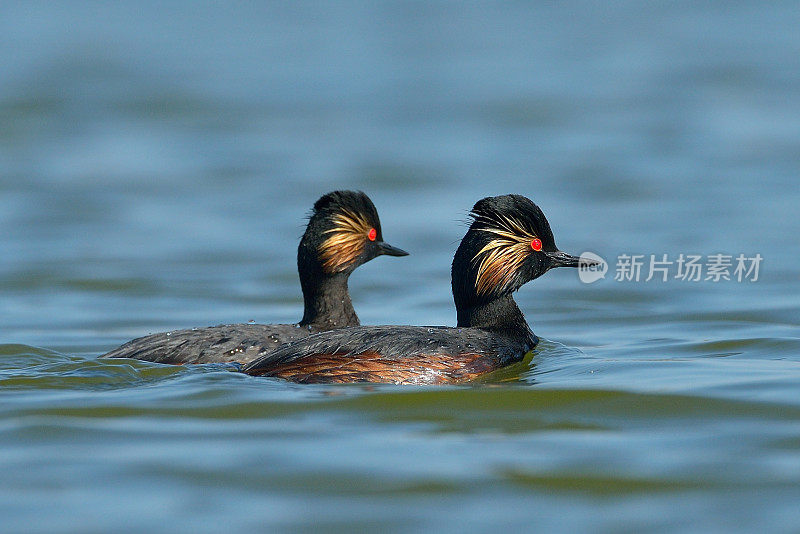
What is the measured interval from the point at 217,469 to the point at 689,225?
13.3m

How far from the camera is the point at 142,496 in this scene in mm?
7438

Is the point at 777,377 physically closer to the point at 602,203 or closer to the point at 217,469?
the point at 217,469

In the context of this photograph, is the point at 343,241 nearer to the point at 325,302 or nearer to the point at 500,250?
the point at 325,302

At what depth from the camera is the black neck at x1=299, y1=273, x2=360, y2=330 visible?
41.9ft

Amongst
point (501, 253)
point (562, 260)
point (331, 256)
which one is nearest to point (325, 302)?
point (331, 256)

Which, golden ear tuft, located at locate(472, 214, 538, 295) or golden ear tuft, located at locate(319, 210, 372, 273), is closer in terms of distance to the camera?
golden ear tuft, located at locate(472, 214, 538, 295)

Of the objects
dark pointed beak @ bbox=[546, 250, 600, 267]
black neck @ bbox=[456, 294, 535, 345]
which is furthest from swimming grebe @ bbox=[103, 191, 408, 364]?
dark pointed beak @ bbox=[546, 250, 600, 267]

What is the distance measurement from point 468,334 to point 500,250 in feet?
2.62

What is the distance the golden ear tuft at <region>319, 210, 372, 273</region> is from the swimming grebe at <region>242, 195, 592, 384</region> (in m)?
1.71

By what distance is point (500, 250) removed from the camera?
36.7ft

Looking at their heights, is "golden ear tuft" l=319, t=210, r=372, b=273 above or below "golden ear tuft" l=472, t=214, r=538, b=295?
above

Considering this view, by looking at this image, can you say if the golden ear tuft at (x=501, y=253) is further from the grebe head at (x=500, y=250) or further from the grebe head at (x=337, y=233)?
the grebe head at (x=337, y=233)

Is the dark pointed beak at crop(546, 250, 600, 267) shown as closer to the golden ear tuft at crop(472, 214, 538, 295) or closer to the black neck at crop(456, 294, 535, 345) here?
the golden ear tuft at crop(472, 214, 538, 295)

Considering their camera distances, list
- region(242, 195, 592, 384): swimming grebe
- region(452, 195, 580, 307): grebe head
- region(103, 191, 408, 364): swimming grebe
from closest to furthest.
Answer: region(242, 195, 592, 384): swimming grebe
region(452, 195, 580, 307): grebe head
region(103, 191, 408, 364): swimming grebe
